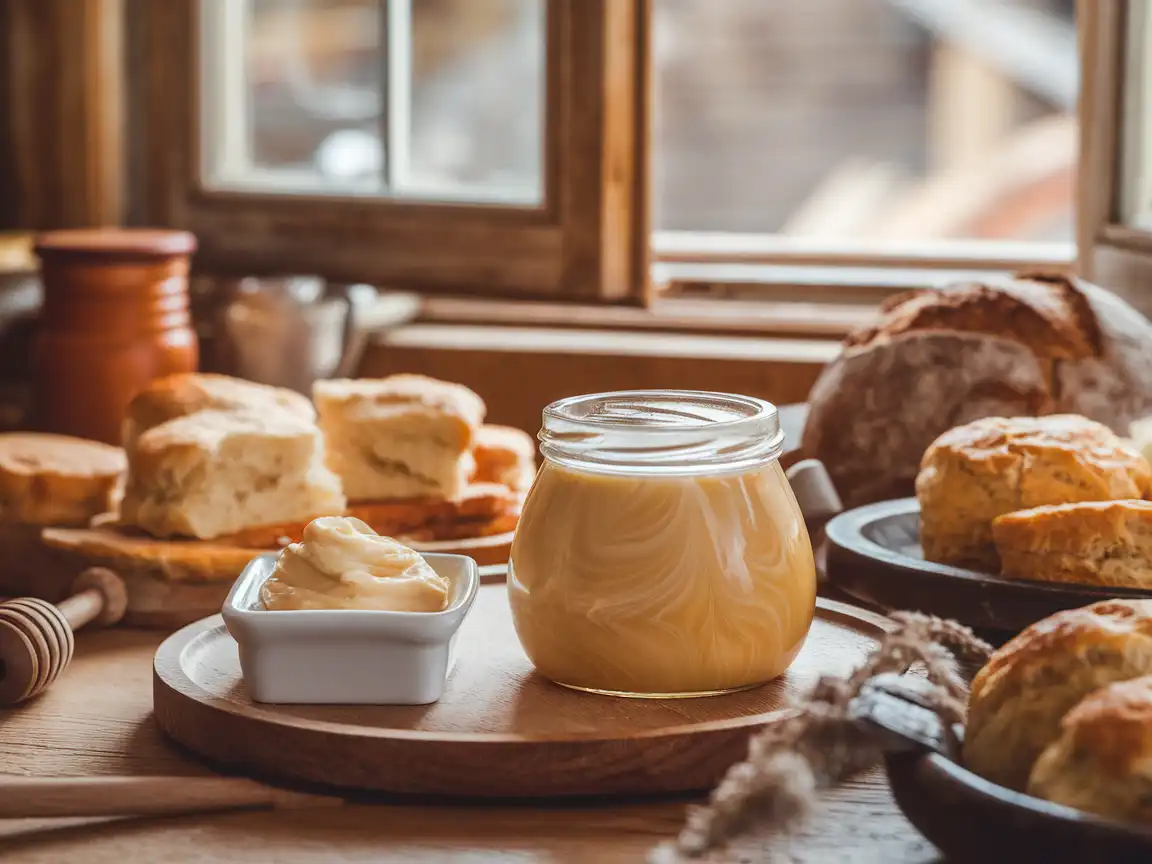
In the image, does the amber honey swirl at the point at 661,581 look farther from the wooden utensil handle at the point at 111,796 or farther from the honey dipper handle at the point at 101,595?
the honey dipper handle at the point at 101,595

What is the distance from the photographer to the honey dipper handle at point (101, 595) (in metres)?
1.23

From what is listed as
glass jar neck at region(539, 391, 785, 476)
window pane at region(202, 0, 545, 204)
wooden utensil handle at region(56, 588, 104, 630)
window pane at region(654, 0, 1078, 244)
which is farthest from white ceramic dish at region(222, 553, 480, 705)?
window pane at region(654, 0, 1078, 244)

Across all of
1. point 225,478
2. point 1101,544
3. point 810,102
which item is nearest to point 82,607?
point 225,478

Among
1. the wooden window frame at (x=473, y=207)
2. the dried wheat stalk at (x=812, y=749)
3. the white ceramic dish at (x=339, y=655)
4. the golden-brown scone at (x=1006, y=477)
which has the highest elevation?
the wooden window frame at (x=473, y=207)

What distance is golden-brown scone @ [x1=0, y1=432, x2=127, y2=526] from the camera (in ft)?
4.48

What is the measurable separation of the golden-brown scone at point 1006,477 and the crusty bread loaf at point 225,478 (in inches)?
21.8

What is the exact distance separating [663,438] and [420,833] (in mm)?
272

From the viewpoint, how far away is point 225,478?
1324 mm

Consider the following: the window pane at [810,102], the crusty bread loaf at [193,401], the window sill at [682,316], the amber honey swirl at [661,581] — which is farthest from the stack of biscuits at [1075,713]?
the window pane at [810,102]

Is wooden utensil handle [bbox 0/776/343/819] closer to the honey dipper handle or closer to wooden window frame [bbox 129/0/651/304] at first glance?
the honey dipper handle

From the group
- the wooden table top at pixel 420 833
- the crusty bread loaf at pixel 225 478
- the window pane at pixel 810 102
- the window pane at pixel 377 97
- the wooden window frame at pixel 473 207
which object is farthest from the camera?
the window pane at pixel 810 102

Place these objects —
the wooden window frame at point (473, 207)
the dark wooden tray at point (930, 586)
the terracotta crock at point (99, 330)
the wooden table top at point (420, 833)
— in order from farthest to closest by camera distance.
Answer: the wooden window frame at point (473, 207) → the terracotta crock at point (99, 330) → the dark wooden tray at point (930, 586) → the wooden table top at point (420, 833)

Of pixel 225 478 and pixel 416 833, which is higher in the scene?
pixel 225 478

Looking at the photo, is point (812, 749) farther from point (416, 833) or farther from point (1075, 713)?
point (416, 833)
